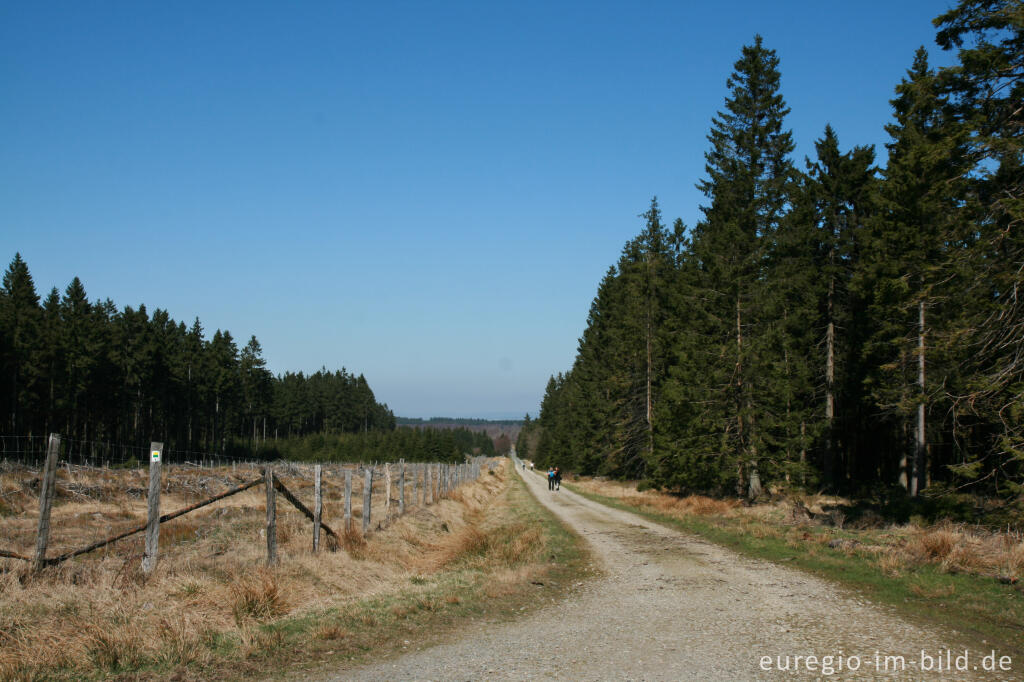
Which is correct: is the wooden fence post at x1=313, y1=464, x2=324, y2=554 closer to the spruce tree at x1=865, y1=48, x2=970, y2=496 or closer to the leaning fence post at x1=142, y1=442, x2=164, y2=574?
the leaning fence post at x1=142, y1=442, x2=164, y2=574

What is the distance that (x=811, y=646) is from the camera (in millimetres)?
6402

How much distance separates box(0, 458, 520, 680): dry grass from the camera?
235 inches

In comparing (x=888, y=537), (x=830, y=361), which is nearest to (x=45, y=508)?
(x=888, y=537)

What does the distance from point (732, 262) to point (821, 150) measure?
9072mm

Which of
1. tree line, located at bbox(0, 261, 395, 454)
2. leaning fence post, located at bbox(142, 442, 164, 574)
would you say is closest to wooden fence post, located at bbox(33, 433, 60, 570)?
leaning fence post, located at bbox(142, 442, 164, 574)

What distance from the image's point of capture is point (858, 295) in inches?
1068

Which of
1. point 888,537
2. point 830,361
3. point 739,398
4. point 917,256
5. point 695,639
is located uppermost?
point 917,256

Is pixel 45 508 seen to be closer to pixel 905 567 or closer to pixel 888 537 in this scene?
pixel 905 567

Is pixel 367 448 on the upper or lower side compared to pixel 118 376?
lower

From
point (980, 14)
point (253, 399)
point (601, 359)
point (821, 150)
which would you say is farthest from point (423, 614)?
point (253, 399)

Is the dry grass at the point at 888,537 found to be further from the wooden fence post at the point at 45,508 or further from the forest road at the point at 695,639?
the wooden fence post at the point at 45,508

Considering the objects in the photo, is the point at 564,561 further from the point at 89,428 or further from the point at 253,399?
the point at 253,399

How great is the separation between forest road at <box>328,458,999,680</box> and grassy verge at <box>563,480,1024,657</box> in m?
0.52

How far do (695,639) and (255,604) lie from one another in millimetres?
5299
